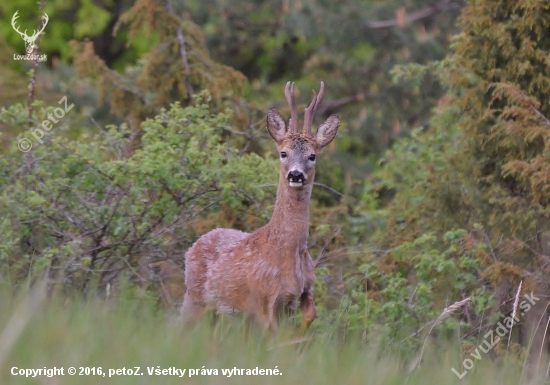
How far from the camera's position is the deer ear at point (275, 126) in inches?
317

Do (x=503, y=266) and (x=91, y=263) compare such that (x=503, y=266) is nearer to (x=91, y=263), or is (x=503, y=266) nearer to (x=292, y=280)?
(x=292, y=280)

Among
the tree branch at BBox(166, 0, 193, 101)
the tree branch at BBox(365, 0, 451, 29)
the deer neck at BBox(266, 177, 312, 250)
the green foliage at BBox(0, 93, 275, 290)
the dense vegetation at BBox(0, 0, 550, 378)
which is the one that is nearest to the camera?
the deer neck at BBox(266, 177, 312, 250)

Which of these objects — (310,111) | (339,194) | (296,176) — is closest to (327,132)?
(310,111)

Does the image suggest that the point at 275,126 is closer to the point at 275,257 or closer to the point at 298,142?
the point at 298,142

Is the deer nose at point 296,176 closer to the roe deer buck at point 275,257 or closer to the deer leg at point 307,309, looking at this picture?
the roe deer buck at point 275,257

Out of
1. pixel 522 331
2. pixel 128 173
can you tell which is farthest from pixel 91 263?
pixel 522 331

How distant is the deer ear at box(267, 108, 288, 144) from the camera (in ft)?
26.4

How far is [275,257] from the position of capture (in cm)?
753

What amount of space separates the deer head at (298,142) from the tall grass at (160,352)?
5.56ft

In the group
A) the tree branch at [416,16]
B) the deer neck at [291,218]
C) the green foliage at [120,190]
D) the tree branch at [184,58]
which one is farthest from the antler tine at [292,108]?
the tree branch at [416,16]

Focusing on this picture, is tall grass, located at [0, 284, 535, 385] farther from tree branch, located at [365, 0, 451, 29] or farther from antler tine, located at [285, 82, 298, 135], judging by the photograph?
tree branch, located at [365, 0, 451, 29]

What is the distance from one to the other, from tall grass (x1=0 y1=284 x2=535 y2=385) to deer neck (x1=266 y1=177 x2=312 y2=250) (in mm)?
1431

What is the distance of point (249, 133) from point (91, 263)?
9.33 feet

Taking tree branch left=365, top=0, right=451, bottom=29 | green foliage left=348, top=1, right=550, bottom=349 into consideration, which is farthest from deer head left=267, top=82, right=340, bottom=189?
tree branch left=365, top=0, right=451, bottom=29
